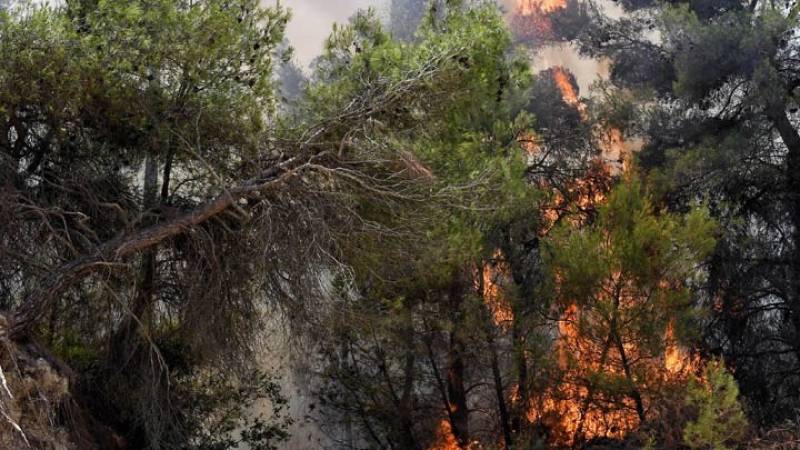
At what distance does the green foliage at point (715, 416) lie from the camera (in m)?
7.58

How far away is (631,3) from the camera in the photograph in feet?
46.1

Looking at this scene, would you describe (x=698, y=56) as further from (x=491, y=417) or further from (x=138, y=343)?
(x=138, y=343)

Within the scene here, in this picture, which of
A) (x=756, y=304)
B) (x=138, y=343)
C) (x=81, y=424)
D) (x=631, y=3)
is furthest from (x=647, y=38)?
(x=81, y=424)

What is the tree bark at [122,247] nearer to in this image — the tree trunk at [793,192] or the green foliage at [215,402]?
the green foliage at [215,402]

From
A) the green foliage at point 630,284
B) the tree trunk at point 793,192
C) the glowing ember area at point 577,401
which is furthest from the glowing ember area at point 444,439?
the tree trunk at point 793,192

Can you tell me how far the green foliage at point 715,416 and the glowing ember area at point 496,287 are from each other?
238 centimetres

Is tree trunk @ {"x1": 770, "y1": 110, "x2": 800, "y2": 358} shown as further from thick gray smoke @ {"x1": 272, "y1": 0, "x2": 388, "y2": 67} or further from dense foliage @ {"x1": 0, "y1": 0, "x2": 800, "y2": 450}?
thick gray smoke @ {"x1": 272, "y1": 0, "x2": 388, "y2": 67}

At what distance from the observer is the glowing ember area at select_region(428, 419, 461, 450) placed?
10898 millimetres

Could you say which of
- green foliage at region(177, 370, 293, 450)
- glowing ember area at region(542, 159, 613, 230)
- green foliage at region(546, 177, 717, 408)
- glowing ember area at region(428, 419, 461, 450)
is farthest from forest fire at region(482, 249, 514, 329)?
green foliage at region(177, 370, 293, 450)

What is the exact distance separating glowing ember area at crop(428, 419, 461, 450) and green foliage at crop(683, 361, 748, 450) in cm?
356

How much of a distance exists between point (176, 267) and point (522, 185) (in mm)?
3977

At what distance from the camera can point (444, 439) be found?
11.0m

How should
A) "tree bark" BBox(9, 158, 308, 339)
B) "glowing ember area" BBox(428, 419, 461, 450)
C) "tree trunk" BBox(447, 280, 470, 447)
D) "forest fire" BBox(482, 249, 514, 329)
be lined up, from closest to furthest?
"tree bark" BBox(9, 158, 308, 339)
"forest fire" BBox(482, 249, 514, 329)
"tree trunk" BBox(447, 280, 470, 447)
"glowing ember area" BBox(428, 419, 461, 450)

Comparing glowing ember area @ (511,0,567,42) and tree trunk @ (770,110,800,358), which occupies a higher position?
glowing ember area @ (511,0,567,42)
